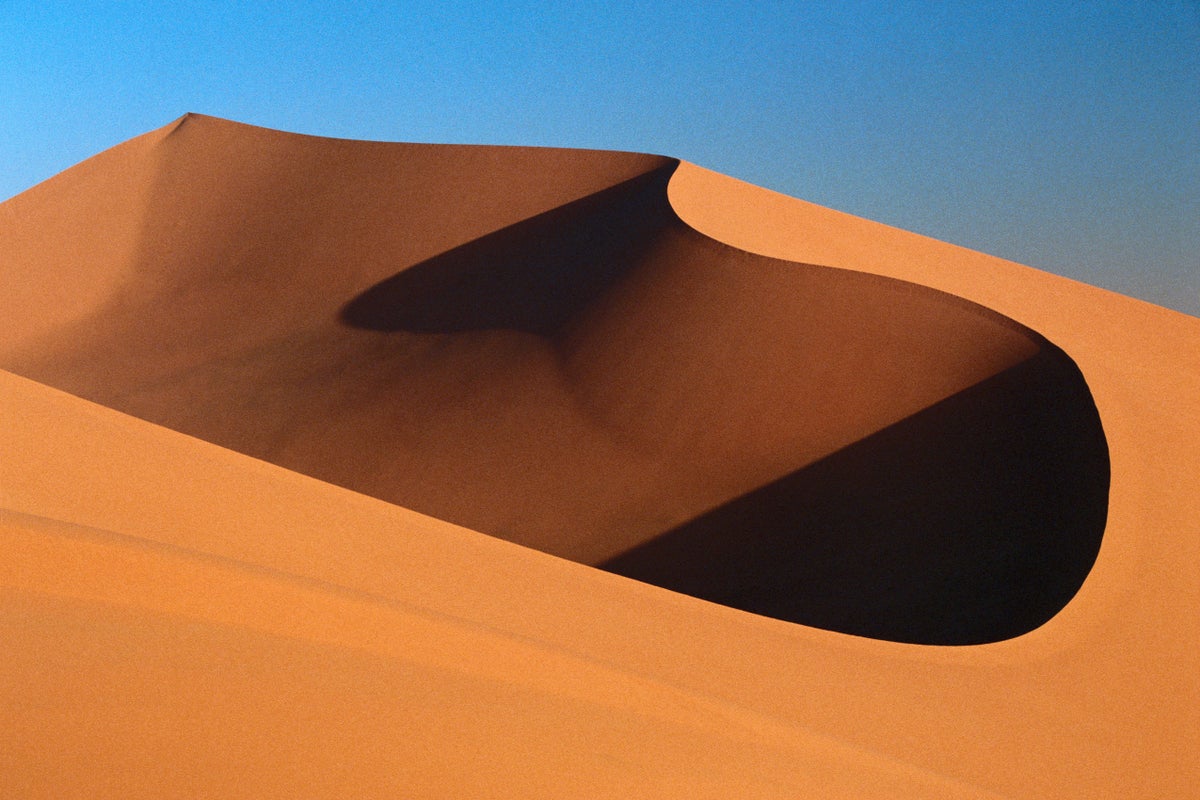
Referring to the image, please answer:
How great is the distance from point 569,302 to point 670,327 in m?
1.93

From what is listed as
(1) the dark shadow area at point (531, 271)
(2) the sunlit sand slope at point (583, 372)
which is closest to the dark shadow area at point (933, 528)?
(2) the sunlit sand slope at point (583, 372)

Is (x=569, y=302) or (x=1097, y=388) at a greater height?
(x=569, y=302)

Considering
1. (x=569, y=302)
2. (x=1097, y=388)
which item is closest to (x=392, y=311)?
(x=569, y=302)

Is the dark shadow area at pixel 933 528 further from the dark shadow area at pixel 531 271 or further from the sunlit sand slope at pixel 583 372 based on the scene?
the dark shadow area at pixel 531 271

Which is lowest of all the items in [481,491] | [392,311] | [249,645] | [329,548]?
[249,645]

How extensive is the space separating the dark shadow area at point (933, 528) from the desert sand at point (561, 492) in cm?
4

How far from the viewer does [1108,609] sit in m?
5.38

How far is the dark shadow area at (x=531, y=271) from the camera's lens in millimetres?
14258

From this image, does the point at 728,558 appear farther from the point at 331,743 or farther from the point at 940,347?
the point at 331,743

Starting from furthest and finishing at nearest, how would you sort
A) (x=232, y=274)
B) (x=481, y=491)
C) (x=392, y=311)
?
(x=232, y=274)
(x=392, y=311)
(x=481, y=491)

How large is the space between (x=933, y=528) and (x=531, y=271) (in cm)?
778

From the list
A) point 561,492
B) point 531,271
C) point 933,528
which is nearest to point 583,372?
point 561,492

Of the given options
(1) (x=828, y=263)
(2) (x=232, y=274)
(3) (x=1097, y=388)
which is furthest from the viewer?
(2) (x=232, y=274)

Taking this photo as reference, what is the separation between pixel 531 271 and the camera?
49.7ft
